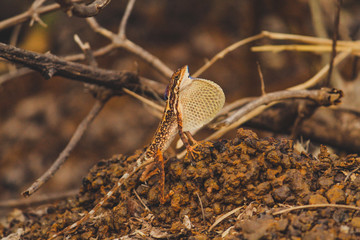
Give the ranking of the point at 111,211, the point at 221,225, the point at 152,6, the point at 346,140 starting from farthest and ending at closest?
1. the point at 152,6
2. the point at 346,140
3. the point at 111,211
4. the point at 221,225

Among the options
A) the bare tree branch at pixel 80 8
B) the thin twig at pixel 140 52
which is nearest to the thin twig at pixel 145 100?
the thin twig at pixel 140 52

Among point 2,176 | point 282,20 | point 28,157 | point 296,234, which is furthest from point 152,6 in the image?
point 296,234

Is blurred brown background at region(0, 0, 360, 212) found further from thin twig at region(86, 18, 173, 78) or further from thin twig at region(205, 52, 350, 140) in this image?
thin twig at region(86, 18, 173, 78)

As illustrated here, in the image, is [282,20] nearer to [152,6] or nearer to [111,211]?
[152,6]

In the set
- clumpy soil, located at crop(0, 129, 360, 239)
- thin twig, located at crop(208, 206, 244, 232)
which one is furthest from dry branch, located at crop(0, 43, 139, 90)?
thin twig, located at crop(208, 206, 244, 232)

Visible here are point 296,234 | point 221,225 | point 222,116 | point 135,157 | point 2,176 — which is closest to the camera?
point 296,234

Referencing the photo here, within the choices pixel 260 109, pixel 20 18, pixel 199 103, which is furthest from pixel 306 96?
pixel 20 18

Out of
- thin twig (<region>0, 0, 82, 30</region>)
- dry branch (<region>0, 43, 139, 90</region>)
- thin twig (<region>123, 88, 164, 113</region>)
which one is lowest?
thin twig (<region>123, 88, 164, 113</region>)
